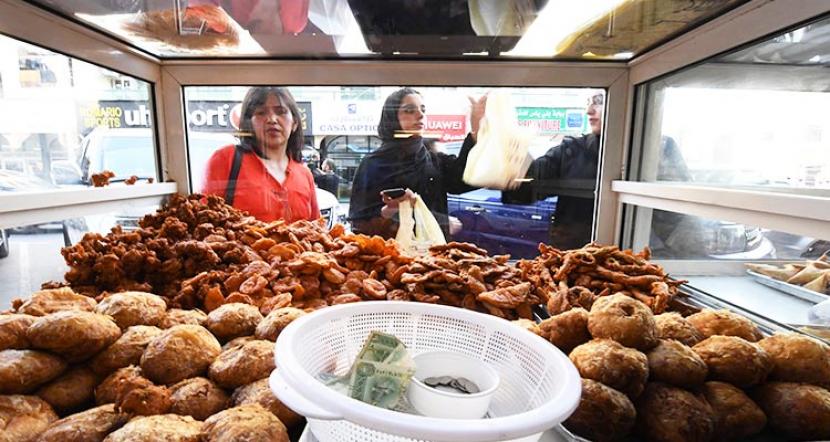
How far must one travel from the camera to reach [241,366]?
0.95 metres

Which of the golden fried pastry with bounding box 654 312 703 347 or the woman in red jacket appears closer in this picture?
the golden fried pastry with bounding box 654 312 703 347

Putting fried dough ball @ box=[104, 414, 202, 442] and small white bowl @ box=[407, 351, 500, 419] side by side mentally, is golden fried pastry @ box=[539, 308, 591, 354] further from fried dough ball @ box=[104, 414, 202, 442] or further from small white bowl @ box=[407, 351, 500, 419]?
fried dough ball @ box=[104, 414, 202, 442]

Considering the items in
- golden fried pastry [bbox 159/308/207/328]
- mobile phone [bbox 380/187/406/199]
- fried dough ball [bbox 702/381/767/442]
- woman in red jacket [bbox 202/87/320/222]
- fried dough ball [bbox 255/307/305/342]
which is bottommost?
fried dough ball [bbox 702/381/767/442]

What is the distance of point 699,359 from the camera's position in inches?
39.8

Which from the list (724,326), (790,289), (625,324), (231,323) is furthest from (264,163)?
(790,289)

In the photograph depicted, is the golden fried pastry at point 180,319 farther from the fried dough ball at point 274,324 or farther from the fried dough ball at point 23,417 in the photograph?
the fried dough ball at point 23,417

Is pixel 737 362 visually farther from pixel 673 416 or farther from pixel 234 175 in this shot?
pixel 234 175

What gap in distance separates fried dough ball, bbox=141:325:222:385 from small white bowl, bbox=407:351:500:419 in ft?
1.82

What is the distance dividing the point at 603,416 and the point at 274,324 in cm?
91

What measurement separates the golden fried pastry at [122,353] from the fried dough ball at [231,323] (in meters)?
0.15

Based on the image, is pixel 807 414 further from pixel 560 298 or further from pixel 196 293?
pixel 196 293

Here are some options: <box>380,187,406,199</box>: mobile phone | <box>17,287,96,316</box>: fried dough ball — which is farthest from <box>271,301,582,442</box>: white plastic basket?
<box>380,187,406,199</box>: mobile phone

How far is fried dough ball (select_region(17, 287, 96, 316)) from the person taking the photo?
1181 mm

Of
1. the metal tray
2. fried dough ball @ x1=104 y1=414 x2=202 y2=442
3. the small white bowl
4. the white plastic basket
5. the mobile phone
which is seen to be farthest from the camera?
the mobile phone
